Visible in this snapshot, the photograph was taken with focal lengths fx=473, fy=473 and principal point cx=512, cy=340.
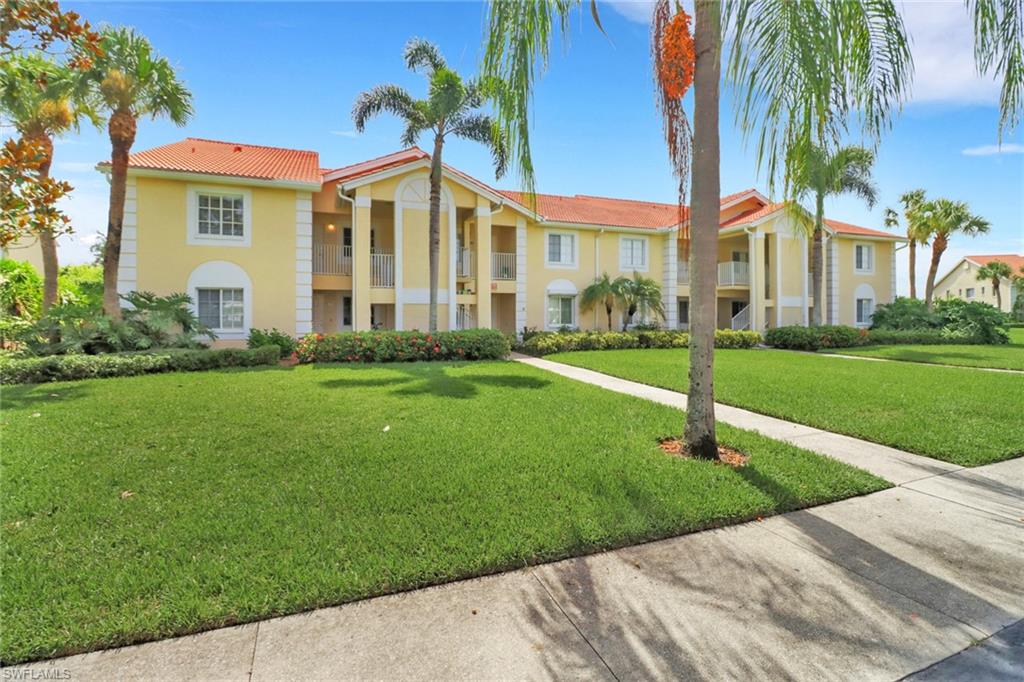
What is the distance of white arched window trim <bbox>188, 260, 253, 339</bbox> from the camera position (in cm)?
1566

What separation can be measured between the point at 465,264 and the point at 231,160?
30.8 ft

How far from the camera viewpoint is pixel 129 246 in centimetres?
1491

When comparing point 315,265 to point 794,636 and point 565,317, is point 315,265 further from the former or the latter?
point 794,636

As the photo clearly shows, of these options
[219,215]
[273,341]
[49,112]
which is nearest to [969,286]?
[273,341]

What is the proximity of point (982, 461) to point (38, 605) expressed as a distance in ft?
30.1

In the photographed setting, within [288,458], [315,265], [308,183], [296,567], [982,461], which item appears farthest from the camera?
[315,265]

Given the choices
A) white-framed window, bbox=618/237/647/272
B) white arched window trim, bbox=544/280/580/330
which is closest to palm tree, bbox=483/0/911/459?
white arched window trim, bbox=544/280/580/330

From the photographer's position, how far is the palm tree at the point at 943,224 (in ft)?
94.3

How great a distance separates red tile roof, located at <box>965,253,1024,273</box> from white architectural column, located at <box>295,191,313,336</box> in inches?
2864

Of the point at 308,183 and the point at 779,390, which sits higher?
the point at 308,183

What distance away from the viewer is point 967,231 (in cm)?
3000

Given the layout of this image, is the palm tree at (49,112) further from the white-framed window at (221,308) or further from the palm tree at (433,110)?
the palm tree at (433,110)

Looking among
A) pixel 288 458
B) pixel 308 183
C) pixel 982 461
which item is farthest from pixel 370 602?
pixel 308 183

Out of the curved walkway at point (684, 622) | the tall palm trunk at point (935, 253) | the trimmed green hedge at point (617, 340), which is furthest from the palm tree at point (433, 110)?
the tall palm trunk at point (935, 253)
